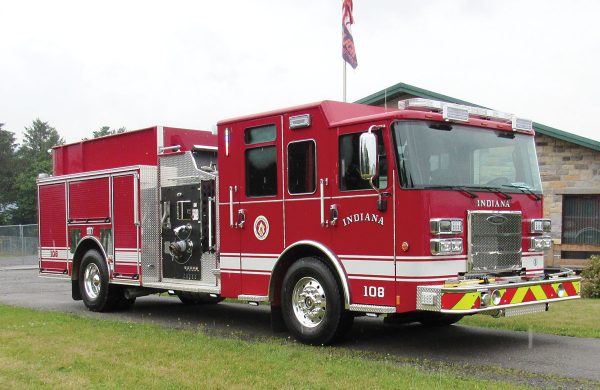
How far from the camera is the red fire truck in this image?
288 inches

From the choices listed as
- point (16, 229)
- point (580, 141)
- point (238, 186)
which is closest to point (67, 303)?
point (238, 186)

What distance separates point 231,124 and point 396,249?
315 cm

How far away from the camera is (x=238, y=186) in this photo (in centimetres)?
926

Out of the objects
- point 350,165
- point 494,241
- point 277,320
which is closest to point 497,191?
point 494,241

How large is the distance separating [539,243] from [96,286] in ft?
24.6

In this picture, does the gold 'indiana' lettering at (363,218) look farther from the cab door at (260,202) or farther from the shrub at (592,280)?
the shrub at (592,280)

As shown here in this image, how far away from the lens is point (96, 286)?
12.2 metres

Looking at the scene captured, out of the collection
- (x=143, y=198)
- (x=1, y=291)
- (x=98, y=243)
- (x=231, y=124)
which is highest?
(x=231, y=124)

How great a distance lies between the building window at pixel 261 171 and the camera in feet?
28.9

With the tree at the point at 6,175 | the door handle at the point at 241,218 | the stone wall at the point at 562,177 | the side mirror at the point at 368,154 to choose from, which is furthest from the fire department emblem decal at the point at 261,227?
the tree at the point at 6,175

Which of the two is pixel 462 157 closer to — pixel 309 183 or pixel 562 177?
pixel 309 183

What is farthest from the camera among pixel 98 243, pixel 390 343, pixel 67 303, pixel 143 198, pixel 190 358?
pixel 67 303

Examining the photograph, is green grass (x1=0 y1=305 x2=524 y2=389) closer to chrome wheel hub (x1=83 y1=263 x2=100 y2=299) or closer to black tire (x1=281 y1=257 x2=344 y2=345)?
black tire (x1=281 y1=257 x2=344 y2=345)

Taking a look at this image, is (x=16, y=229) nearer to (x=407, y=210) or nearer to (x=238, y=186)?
(x=238, y=186)
